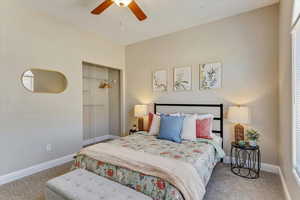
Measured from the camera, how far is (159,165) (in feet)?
5.41

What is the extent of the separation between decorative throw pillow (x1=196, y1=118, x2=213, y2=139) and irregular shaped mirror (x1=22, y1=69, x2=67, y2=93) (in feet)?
9.62

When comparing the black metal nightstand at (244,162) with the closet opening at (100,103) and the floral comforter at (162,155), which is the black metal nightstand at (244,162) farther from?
the closet opening at (100,103)

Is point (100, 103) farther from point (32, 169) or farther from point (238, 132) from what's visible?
point (238, 132)

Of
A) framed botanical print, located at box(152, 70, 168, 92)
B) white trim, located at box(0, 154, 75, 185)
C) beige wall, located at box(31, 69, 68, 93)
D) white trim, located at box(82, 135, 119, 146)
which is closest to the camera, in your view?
white trim, located at box(0, 154, 75, 185)

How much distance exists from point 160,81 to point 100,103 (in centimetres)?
225

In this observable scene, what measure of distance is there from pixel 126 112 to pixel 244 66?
10.7ft

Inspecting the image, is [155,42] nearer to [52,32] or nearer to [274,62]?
[52,32]

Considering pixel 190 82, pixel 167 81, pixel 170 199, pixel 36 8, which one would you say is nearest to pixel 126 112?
pixel 167 81

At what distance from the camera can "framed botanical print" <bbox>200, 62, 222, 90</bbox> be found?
317cm

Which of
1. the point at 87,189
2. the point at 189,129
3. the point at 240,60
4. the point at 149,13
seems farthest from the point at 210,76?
the point at 87,189

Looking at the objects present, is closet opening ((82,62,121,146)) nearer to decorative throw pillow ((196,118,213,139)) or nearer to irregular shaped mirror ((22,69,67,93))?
irregular shaped mirror ((22,69,67,93))

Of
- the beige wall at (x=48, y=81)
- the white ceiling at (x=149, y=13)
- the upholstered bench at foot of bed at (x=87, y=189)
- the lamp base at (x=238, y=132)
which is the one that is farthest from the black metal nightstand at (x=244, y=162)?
the beige wall at (x=48, y=81)

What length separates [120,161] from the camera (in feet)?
5.94

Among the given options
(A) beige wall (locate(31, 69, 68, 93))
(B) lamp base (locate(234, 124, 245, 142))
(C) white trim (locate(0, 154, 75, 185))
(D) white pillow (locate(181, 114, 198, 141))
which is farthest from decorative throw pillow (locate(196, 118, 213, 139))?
(A) beige wall (locate(31, 69, 68, 93))
